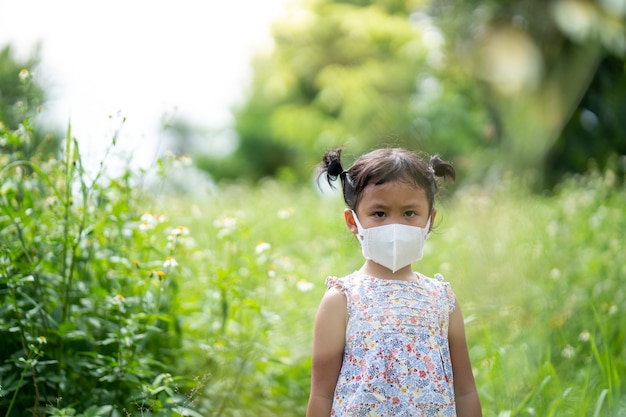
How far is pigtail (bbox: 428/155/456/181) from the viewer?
221cm

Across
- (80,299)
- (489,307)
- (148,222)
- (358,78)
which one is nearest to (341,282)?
(148,222)

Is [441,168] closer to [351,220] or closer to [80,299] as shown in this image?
[351,220]

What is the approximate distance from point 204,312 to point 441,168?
167cm

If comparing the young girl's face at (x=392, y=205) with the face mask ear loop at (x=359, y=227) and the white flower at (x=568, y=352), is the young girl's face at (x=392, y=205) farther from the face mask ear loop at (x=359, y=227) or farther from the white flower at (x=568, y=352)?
the white flower at (x=568, y=352)

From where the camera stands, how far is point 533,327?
3609mm

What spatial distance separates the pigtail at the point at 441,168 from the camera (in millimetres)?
2212

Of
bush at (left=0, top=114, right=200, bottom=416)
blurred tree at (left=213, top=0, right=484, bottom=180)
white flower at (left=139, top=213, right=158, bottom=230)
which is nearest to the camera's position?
bush at (left=0, top=114, right=200, bottom=416)

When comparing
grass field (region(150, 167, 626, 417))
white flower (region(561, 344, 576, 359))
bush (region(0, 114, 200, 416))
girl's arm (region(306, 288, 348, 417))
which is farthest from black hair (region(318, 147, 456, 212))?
white flower (region(561, 344, 576, 359))

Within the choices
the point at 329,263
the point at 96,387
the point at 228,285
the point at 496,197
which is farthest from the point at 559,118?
the point at 96,387

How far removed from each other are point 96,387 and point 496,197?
3453 millimetres

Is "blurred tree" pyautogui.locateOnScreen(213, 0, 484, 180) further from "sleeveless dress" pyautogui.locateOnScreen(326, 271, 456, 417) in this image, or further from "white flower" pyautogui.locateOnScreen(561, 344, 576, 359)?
"sleeveless dress" pyautogui.locateOnScreen(326, 271, 456, 417)

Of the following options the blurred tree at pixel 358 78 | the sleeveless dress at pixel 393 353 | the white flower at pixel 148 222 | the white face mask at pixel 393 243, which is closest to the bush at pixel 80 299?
the white flower at pixel 148 222

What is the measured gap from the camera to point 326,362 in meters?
2.00

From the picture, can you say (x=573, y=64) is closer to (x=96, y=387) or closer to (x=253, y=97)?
(x=96, y=387)
